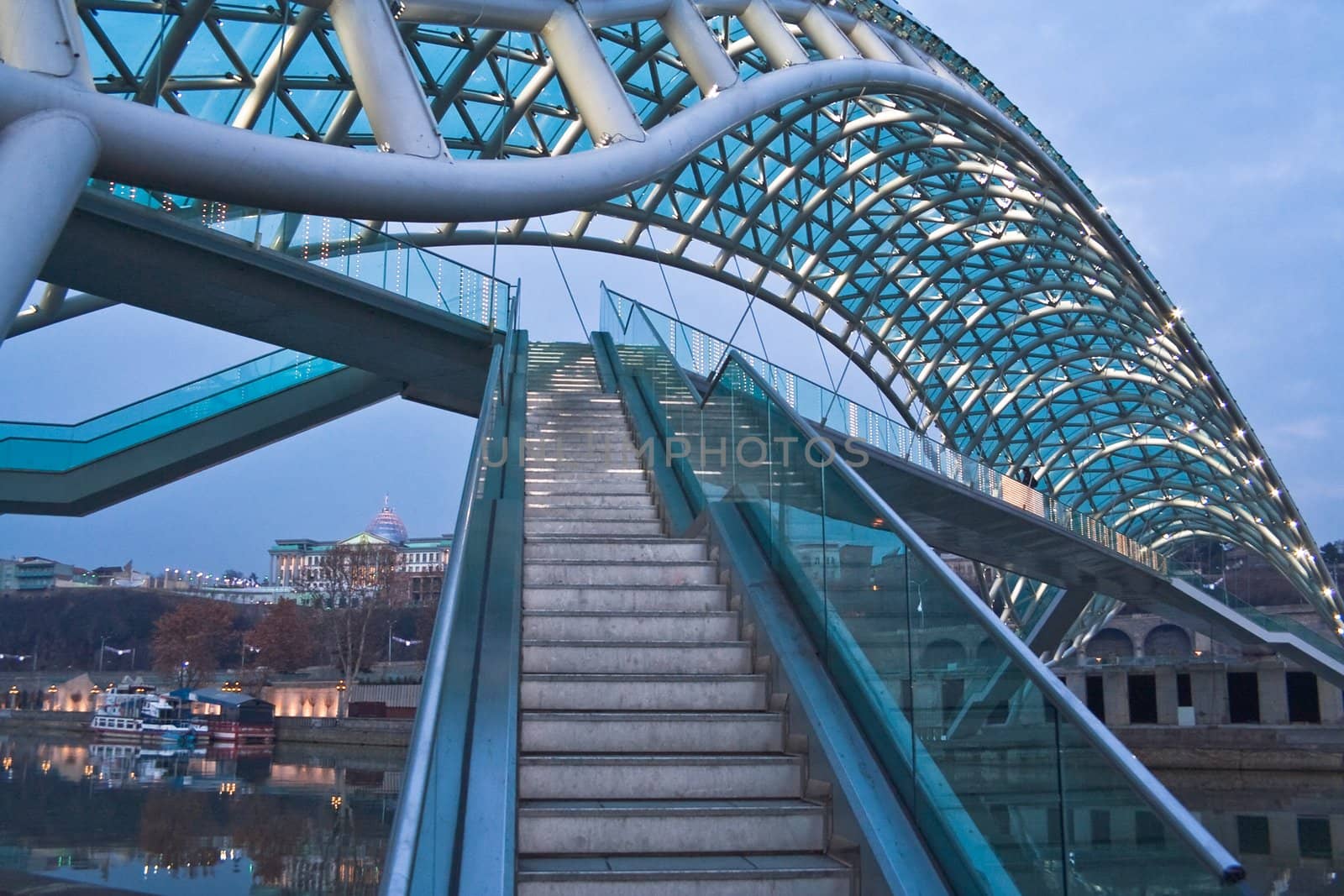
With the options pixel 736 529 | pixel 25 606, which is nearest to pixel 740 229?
pixel 736 529

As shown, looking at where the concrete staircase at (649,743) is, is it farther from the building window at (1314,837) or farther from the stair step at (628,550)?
the building window at (1314,837)

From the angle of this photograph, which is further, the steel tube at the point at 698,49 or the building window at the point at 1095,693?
the building window at the point at 1095,693

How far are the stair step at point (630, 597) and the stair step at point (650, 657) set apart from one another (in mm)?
777

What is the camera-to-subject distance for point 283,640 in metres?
78.7

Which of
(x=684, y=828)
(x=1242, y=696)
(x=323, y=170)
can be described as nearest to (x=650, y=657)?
(x=684, y=828)

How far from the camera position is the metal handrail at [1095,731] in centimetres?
335

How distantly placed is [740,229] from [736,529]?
87.6 feet

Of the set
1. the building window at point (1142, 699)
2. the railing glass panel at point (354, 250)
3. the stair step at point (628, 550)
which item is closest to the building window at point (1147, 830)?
the stair step at point (628, 550)

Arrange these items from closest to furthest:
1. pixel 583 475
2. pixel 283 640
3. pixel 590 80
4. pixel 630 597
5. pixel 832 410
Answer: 1. pixel 630 597
2. pixel 590 80
3. pixel 583 475
4. pixel 832 410
5. pixel 283 640

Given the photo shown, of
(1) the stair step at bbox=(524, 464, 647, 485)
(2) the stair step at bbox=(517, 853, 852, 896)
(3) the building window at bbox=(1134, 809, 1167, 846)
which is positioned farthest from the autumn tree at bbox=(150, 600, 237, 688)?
(3) the building window at bbox=(1134, 809, 1167, 846)

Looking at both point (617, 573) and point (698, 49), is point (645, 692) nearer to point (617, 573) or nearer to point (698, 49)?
point (617, 573)

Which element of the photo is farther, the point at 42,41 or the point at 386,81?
the point at 386,81

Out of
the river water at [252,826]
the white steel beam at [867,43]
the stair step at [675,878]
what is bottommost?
the river water at [252,826]

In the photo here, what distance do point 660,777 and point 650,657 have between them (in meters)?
1.32
